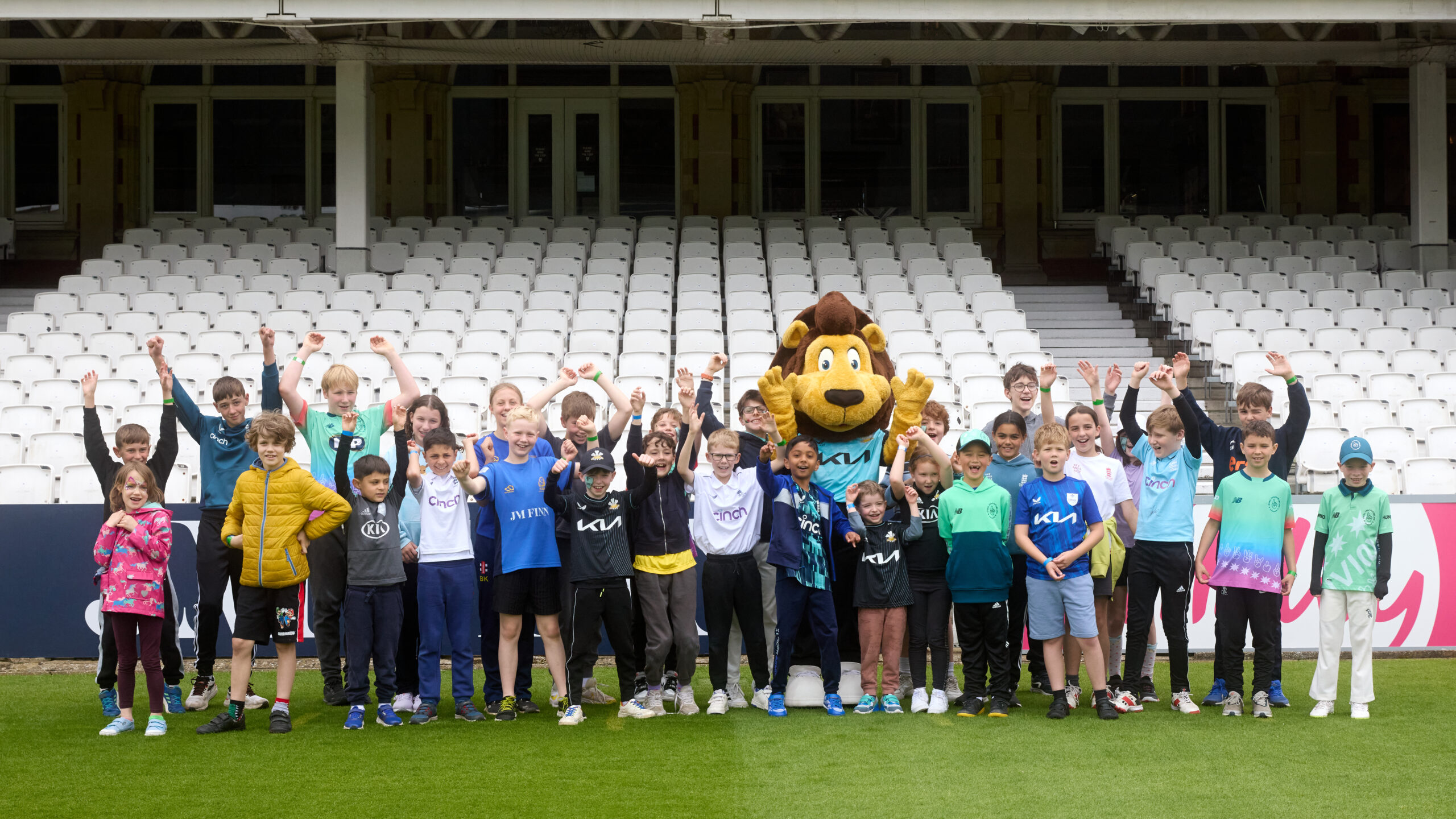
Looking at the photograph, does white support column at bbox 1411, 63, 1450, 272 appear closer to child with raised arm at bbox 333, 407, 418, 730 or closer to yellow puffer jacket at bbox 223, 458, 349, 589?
child with raised arm at bbox 333, 407, 418, 730

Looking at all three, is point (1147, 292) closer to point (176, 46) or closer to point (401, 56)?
point (401, 56)

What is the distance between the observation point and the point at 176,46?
45.1ft

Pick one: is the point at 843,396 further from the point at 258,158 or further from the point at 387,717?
the point at 258,158

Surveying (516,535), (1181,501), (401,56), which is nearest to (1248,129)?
(401,56)

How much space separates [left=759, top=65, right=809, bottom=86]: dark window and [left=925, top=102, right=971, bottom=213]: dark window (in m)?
1.91

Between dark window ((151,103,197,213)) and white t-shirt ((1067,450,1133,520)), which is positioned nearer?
white t-shirt ((1067,450,1133,520))

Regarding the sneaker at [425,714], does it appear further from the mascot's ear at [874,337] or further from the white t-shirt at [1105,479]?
the white t-shirt at [1105,479]

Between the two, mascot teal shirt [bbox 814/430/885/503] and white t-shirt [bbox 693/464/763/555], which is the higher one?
mascot teal shirt [bbox 814/430/885/503]

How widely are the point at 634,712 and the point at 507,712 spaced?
628 millimetres

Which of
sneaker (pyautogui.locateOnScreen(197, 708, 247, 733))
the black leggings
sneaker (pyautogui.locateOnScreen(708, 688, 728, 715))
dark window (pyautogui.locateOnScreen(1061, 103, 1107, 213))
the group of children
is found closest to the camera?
sneaker (pyautogui.locateOnScreen(197, 708, 247, 733))

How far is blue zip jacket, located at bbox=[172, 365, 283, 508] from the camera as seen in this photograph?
653 cm

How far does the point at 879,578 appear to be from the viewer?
6371 mm

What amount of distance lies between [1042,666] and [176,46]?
11.5m

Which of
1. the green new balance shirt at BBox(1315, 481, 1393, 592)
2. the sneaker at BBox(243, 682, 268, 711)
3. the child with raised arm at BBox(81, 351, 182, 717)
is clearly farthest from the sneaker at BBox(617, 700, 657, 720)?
the green new balance shirt at BBox(1315, 481, 1393, 592)
